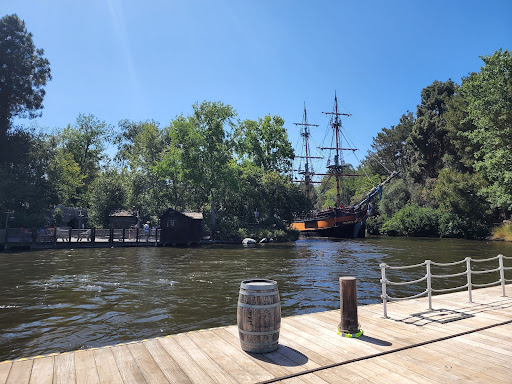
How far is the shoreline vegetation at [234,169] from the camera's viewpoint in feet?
105

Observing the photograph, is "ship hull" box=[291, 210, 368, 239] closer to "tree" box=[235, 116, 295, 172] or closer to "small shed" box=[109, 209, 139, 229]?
"tree" box=[235, 116, 295, 172]

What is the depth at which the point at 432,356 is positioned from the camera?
461cm

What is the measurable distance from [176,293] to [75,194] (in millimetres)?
49526

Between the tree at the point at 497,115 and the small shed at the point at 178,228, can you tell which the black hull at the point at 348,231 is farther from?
the small shed at the point at 178,228

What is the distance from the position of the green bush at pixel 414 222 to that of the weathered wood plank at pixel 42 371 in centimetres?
5025

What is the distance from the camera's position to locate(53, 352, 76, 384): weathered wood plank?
3.96 m

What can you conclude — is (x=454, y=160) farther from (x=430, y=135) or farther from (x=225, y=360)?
(x=225, y=360)

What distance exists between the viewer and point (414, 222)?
48812 mm

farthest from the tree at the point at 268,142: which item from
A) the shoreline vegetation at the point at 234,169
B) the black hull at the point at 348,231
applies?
the black hull at the point at 348,231

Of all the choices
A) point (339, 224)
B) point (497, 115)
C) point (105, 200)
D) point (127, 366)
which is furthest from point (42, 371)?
point (339, 224)

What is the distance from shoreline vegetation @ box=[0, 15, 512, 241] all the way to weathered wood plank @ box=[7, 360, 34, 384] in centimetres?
3207

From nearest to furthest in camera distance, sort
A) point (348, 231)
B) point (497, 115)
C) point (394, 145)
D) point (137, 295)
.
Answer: point (137, 295), point (497, 115), point (348, 231), point (394, 145)

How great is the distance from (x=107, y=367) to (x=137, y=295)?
782 centimetres

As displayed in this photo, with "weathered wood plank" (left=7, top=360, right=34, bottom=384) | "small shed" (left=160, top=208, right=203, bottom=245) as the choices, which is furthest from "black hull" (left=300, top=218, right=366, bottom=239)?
"weathered wood plank" (left=7, top=360, right=34, bottom=384)
